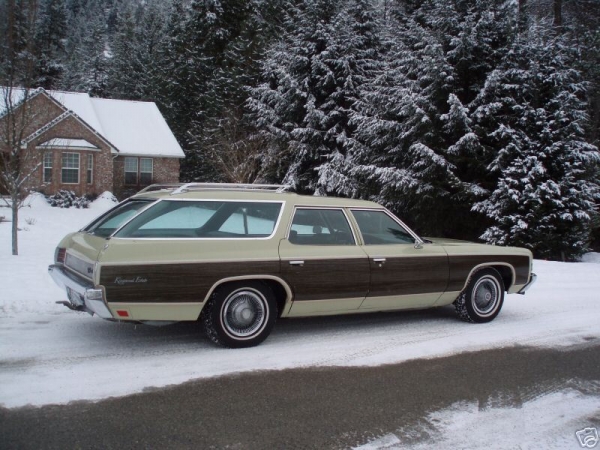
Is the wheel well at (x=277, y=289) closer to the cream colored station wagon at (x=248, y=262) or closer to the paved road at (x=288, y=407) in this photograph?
the cream colored station wagon at (x=248, y=262)

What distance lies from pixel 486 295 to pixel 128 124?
28975 mm

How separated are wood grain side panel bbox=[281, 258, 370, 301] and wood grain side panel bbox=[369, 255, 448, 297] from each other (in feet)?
0.53

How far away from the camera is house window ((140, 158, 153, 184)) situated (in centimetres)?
3156

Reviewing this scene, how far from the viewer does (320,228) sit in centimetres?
622

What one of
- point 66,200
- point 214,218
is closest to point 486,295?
point 214,218

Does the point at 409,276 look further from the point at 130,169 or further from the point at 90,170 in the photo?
the point at 130,169

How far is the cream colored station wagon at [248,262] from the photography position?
509cm

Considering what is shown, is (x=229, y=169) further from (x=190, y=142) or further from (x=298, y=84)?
(x=190, y=142)

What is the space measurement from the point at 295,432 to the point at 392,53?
20366 mm

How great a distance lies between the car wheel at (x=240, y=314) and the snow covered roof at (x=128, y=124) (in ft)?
84.2

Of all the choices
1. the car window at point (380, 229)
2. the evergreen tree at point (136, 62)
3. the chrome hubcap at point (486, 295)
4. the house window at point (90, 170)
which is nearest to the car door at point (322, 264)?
the car window at point (380, 229)

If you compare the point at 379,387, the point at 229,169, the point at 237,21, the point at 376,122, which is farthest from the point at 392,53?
the point at 237,21

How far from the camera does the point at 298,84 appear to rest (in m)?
26.6

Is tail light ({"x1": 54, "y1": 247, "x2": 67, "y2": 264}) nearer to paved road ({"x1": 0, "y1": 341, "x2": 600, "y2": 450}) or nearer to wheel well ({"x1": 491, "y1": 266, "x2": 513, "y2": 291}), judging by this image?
paved road ({"x1": 0, "y1": 341, "x2": 600, "y2": 450})
